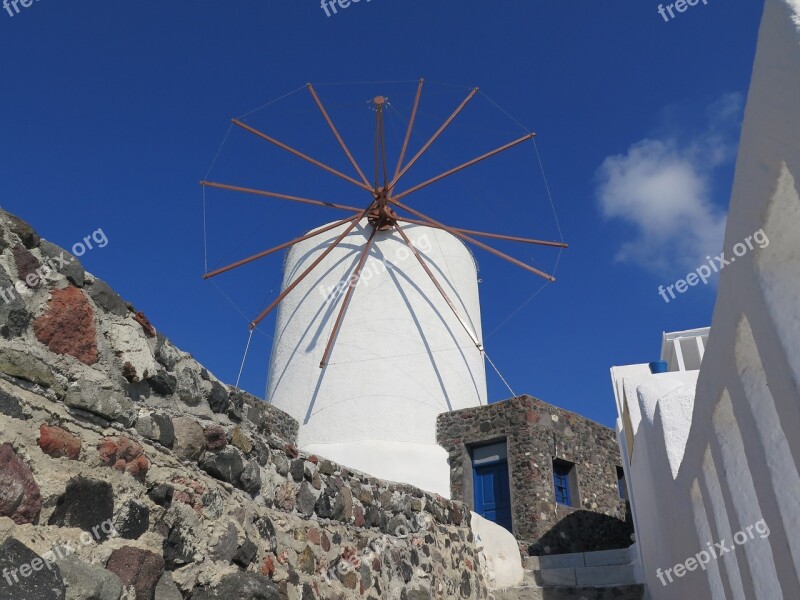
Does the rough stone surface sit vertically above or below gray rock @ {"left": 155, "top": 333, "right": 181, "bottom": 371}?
below

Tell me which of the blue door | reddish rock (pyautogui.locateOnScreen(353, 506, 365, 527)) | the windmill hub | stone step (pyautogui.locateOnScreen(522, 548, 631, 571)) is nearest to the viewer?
reddish rock (pyautogui.locateOnScreen(353, 506, 365, 527))

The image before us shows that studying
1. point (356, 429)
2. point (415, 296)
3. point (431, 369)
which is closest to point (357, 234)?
point (415, 296)

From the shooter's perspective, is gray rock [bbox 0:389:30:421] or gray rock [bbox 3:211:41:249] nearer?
gray rock [bbox 0:389:30:421]

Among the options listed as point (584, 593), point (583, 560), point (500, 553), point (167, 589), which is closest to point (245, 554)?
point (167, 589)

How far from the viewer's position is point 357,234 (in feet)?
43.7

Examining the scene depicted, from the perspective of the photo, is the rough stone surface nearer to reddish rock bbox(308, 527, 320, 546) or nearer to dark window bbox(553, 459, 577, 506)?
reddish rock bbox(308, 527, 320, 546)

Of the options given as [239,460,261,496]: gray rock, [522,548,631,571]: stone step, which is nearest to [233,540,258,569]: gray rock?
[239,460,261,496]: gray rock

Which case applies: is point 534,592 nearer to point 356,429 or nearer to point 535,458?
point 535,458

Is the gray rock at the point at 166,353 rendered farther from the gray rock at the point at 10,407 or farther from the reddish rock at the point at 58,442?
the gray rock at the point at 10,407

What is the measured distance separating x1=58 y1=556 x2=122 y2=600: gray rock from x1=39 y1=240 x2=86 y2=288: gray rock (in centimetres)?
82

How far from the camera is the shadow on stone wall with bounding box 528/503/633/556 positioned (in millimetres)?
9466

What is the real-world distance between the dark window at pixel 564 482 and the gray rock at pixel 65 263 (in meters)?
9.13

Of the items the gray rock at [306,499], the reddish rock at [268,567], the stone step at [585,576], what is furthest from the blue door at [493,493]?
the reddish rock at [268,567]

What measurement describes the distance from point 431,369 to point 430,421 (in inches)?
40.5
